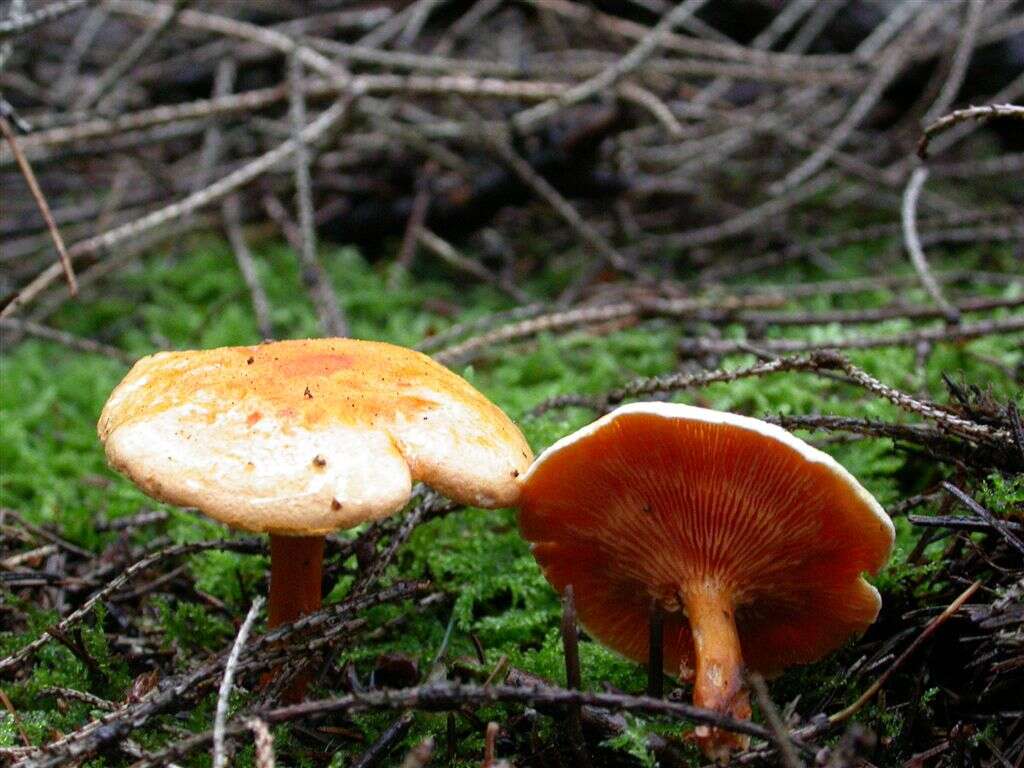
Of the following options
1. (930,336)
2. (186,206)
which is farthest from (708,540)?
(186,206)

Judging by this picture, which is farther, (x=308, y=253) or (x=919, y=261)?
(x=308, y=253)

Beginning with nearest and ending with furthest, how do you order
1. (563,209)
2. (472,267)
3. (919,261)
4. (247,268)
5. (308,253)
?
1. (919,261)
2. (308,253)
3. (563,209)
4. (247,268)
5. (472,267)

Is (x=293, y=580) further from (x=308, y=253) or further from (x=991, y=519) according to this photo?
(x=308, y=253)

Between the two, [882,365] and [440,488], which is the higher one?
[440,488]

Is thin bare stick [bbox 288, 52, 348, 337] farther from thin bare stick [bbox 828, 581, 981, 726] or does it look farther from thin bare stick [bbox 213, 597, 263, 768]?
thin bare stick [bbox 828, 581, 981, 726]

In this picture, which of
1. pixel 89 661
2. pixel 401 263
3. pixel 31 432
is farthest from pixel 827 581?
pixel 401 263

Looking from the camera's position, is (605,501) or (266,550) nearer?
(605,501)

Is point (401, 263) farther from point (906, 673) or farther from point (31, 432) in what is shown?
point (906, 673)
